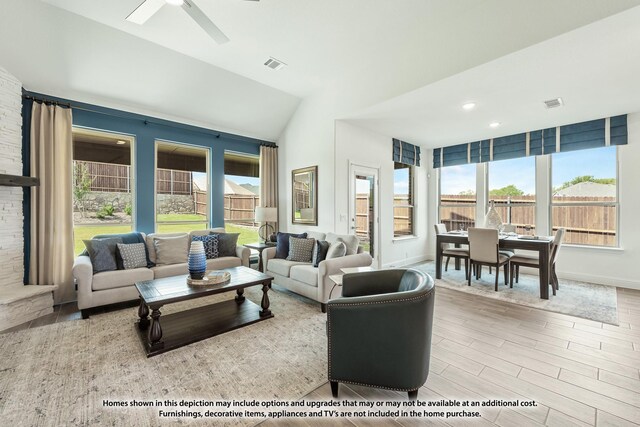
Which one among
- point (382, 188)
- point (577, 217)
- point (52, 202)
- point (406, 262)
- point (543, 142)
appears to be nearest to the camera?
point (52, 202)

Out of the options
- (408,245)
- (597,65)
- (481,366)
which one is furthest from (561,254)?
(481,366)

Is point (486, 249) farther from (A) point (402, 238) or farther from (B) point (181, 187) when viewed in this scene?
(B) point (181, 187)

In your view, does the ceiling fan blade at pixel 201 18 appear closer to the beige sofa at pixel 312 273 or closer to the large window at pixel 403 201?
the beige sofa at pixel 312 273

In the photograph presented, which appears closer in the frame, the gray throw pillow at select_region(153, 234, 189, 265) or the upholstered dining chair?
the upholstered dining chair

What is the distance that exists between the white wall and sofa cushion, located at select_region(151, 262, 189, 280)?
8.04 feet

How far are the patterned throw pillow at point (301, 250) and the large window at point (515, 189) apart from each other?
4.22 m

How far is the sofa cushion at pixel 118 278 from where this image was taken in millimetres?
3271

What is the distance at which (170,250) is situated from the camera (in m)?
4.09

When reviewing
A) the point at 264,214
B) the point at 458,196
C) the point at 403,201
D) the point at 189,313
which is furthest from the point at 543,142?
the point at 189,313

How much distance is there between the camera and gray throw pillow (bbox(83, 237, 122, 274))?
11.3 feet

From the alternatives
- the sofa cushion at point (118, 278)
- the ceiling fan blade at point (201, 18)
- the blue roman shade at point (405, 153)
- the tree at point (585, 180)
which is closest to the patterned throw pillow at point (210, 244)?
the sofa cushion at point (118, 278)

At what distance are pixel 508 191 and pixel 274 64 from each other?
5.08 m

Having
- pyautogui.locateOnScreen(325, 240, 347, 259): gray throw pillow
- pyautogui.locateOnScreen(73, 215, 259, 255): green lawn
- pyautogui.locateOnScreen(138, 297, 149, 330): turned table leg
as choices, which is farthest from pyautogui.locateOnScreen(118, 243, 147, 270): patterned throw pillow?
pyautogui.locateOnScreen(325, 240, 347, 259): gray throw pillow

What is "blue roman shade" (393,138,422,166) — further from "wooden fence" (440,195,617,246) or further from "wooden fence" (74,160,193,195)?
"wooden fence" (74,160,193,195)
